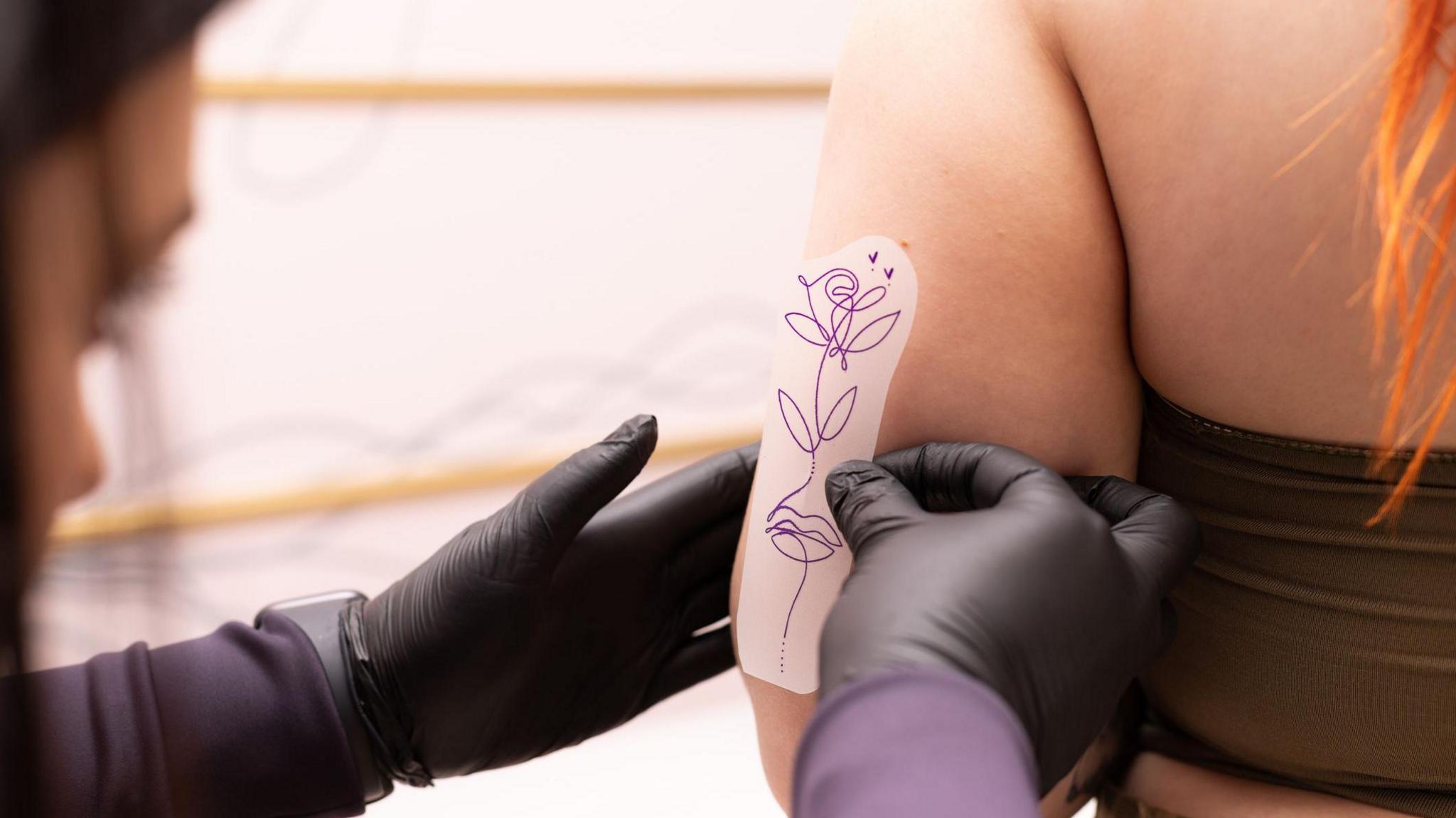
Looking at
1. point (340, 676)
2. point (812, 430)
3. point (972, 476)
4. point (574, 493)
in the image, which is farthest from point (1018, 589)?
point (340, 676)

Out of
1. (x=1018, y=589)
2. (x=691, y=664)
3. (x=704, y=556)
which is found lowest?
(x=691, y=664)

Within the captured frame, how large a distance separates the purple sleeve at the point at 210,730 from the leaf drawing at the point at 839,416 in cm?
54

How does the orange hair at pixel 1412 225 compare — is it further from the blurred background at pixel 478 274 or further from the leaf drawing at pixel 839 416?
the blurred background at pixel 478 274

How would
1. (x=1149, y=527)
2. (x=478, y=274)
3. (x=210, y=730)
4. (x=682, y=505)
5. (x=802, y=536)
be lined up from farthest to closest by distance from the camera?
(x=478, y=274) → (x=682, y=505) → (x=210, y=730) → (x=802, y=536) → (x=1149, y=527)

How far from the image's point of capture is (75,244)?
1.11ft

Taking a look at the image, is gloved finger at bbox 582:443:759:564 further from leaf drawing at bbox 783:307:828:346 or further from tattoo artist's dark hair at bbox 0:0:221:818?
tattoo artist's dark hair at bbox 0:0:221:818

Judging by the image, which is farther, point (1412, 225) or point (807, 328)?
point (807, 328)

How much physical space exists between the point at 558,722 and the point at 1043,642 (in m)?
0.59

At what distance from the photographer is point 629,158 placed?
166cm

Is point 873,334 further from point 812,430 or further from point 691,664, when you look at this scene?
point 691,664

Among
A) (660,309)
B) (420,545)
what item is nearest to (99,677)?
(420,545)

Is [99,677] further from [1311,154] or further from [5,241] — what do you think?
[1311,154]

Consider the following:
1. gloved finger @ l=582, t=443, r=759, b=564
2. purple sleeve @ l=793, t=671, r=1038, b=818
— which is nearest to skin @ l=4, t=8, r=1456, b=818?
purple sleeve @ l=793, t=671, r=1038, b=818

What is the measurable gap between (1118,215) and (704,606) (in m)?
0.61
